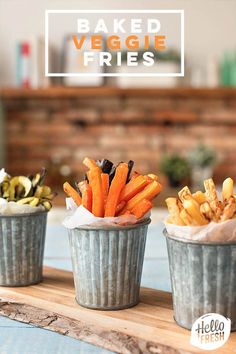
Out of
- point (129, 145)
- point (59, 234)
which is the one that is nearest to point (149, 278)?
point (59, 234)

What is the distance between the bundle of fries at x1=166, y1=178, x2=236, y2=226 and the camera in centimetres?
85

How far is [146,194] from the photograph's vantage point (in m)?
0.96

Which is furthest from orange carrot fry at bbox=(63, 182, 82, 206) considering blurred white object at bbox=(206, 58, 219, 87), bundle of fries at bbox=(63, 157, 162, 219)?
blurred white object at bbox=(206, 58, 219, 87)

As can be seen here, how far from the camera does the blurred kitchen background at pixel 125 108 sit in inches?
133

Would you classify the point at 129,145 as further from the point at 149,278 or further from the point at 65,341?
the point at 65,341

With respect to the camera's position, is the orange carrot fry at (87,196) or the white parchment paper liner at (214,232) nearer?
the white parchment paper liner at (214,232)

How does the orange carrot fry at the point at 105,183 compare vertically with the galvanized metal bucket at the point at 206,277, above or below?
above

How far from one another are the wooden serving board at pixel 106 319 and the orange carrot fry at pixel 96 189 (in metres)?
0.17

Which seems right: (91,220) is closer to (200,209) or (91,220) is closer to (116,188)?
(116,188)

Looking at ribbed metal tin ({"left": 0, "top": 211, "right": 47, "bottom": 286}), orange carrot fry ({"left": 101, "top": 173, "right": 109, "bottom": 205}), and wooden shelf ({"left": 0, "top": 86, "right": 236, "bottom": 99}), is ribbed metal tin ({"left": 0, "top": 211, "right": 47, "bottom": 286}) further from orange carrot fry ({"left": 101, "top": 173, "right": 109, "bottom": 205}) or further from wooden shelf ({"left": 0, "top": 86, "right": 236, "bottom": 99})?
wooden shelf ({"left": 0, "top": 86, "right": 236, "bottom": 99})

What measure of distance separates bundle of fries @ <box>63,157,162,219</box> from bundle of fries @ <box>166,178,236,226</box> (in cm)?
8

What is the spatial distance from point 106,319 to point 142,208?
0.19m

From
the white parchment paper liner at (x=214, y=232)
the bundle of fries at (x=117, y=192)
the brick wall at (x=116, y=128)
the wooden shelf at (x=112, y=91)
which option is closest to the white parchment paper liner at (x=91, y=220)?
the bundle of fries at (x=117, y=192)

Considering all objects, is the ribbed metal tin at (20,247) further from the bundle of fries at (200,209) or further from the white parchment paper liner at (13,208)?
the bundle of fries at (200,209)
